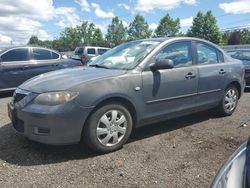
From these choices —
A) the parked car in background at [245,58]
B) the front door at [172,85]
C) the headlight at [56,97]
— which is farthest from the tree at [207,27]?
the headlight at [56,97]

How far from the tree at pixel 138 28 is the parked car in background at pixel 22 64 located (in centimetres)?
6550

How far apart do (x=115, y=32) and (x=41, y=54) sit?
6729cm

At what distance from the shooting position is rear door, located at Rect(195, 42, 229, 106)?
5.61m

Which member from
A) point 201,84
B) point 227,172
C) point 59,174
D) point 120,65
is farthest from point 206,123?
point 227,172

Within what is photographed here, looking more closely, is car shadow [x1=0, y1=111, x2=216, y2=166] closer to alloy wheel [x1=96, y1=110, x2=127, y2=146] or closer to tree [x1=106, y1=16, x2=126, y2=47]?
alloy wheel [x1=96, y1=110, x2=127, y2=146]

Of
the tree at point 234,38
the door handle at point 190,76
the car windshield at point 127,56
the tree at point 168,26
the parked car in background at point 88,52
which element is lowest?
the door handle at point 190,76

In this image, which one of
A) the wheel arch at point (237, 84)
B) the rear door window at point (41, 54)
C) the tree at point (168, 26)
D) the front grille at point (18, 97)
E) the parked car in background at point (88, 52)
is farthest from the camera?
the tree at point (168, 26)

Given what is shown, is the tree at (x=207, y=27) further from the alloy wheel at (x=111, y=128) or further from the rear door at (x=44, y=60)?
the alloy wheel at (x=111, y=128)

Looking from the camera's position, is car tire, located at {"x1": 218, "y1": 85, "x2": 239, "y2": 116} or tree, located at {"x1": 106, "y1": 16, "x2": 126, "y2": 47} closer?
car tire, located at {"x1": 218, "y1": 85, "x2": 239, "y2": 116}

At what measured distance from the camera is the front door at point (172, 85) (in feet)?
15.7

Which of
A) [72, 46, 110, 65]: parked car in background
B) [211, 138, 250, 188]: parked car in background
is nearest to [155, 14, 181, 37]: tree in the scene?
[72, 46, 110, 65]: parked car in background

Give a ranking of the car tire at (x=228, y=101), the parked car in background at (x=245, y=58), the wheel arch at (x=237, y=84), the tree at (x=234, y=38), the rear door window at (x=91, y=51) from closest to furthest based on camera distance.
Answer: the car tire at (x=228, y=101) < the wheel arch at (x=237, y=84) < the parked car in background at (x=245, y=58) < the rear door window at (x=91, y=51) < the tree at (x=234, y=38)

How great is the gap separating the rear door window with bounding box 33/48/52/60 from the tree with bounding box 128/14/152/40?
65.3 meters

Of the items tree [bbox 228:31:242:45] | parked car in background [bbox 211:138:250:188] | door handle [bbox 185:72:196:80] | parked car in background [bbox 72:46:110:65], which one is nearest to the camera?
parked car in background [bbox 211:138:250:188]
